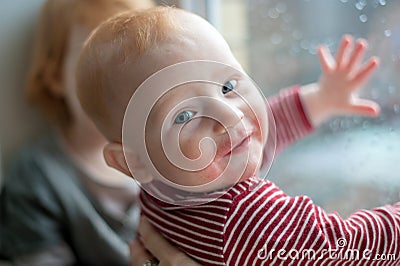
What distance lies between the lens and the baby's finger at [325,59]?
23.8 inches

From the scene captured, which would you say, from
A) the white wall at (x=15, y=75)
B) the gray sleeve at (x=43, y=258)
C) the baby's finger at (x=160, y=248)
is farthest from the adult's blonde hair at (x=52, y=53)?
the baby's finger at (x=160, y=248)

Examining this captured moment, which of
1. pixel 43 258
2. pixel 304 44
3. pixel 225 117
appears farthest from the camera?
pixel 43 258

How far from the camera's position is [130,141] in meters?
0.48

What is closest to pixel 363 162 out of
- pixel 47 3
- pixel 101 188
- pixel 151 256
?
pixel 151 256

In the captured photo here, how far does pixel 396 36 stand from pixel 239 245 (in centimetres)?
23

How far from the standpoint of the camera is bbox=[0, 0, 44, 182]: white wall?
2.97 feet

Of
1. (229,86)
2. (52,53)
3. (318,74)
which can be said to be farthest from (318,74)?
(52,53)

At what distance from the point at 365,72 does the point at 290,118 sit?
9 cm

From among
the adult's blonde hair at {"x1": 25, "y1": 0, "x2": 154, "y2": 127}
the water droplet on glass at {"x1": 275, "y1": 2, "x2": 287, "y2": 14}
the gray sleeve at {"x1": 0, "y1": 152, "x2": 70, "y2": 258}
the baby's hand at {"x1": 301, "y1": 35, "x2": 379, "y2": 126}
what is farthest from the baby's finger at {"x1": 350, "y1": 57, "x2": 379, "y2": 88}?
the gray sleeve at {"x1": 0, "y1": 152, "x2": 70, "y2": 258}

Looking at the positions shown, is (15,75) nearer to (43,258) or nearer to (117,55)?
(43,258)

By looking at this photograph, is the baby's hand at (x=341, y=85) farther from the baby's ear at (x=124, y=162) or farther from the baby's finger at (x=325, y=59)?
→ the baby's ear at (x=124, y=162)

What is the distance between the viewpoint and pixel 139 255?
599 millimetres

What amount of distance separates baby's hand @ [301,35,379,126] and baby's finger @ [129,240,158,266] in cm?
21

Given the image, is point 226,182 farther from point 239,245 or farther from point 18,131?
point 18,131
